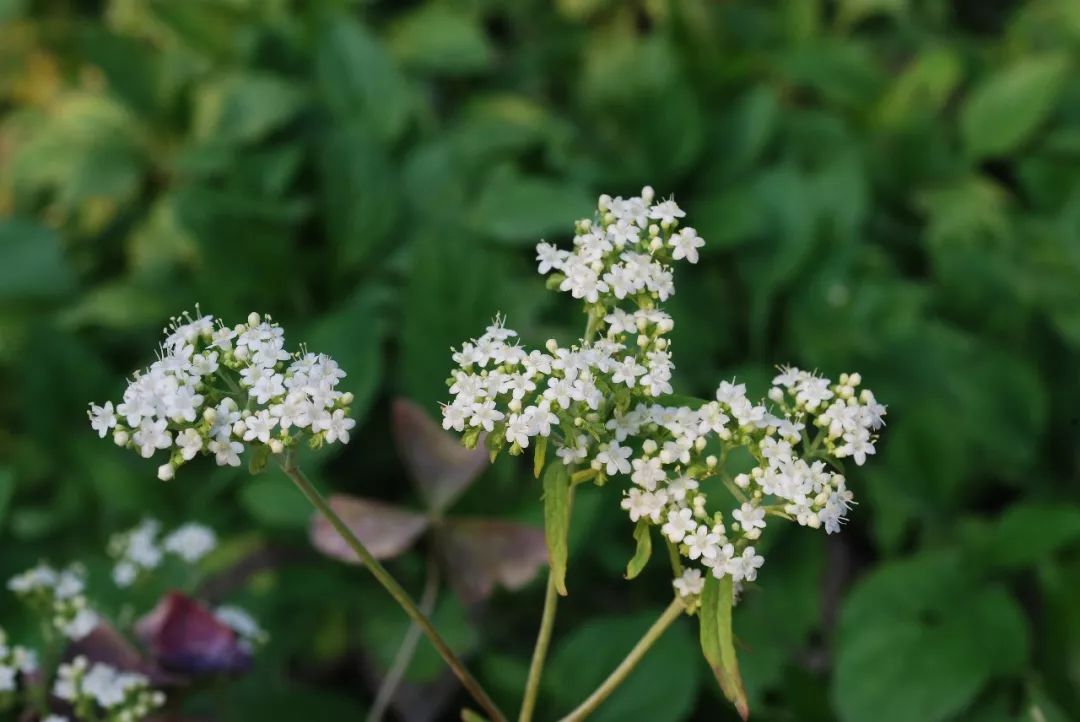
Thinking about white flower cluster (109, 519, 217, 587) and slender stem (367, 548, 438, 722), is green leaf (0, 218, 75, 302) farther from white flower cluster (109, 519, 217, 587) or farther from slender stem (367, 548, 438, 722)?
slender stem (367, 548, 438, 722)

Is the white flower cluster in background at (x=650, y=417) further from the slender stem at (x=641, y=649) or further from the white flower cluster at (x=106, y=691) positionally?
the white flower cluster at (x=106, y=691)

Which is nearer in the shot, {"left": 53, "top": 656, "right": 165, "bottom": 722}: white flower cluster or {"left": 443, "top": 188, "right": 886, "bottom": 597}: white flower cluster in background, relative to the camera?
{"left": 443, "top": 188, "right": 886, "bottom": 597}: white flower cluster in background

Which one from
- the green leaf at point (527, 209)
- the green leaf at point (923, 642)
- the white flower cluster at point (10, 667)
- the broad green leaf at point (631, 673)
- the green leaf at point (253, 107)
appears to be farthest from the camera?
the green leaf at point (253, 107)

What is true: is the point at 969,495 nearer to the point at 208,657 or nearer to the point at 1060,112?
the point at 1060,112

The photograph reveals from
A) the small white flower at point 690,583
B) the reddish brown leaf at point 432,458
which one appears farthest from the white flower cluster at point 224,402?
the reddish brown leaf at point 432,458

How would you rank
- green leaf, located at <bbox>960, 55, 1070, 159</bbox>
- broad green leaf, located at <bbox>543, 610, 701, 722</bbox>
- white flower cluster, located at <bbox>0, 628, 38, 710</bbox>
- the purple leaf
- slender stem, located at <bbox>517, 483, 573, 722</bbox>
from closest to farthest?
slender stem, located at <bbox>517, 483, 573, 722</bbox> < white flower cluster, located at <bbox>0, 628, 38, 710</bbox> < the purple leaf < broad green leaf, located at <bbox>543, 610, 701, 722</bbox> < green leaf, located at <bbox>960, 55, 1070, 159</bbox>

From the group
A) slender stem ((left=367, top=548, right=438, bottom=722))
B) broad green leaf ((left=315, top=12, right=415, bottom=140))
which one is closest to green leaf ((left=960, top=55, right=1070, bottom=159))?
broad green leaf ((left=315, top=12, right=415, bottom=140))

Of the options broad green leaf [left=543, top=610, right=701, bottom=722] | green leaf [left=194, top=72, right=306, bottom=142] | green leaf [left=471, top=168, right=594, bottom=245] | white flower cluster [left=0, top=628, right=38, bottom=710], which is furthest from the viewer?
green leaf [left=194, top=72, right=306, bottom=142]
